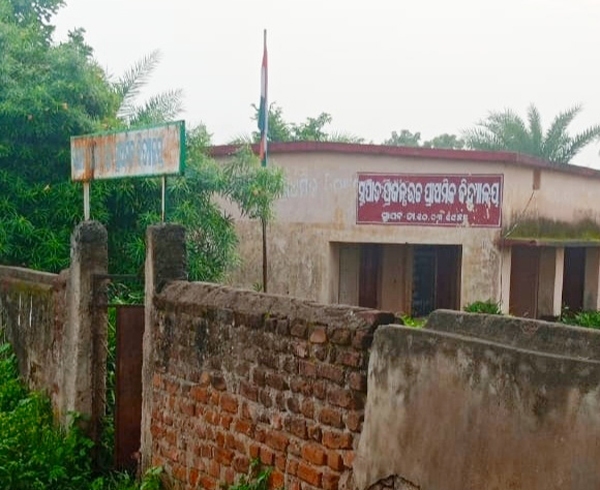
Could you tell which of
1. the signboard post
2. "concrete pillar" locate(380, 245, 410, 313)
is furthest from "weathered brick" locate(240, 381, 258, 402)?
"concrete pillar" locate(380, 245, 410, 313)

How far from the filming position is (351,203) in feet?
43.2

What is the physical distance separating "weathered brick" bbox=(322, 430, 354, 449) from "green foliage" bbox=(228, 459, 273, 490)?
0.55 m

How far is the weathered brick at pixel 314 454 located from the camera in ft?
13.0

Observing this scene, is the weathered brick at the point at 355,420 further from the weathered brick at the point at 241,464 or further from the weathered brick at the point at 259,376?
the weathered brick at the point at 241,464

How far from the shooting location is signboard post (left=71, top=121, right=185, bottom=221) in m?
5.87

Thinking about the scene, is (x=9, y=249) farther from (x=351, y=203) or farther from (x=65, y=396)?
(x=351, y=203)

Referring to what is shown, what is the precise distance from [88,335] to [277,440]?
2.49m

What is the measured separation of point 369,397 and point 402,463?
1.16ft

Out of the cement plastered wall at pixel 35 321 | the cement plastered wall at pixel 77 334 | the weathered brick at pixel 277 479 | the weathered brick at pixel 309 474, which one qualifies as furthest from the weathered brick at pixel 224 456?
the cement plastered wall at pixel 35 321

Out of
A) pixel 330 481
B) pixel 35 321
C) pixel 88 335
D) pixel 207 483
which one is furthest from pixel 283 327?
→ pixel 35 321

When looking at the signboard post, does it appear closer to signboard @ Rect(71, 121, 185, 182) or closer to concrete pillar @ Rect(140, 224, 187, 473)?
signboard @ Rect(71, 121, 185, 182)

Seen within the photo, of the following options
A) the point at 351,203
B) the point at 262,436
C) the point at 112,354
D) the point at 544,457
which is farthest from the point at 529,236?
the point at 544,457

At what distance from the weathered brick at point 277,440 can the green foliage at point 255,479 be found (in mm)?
135

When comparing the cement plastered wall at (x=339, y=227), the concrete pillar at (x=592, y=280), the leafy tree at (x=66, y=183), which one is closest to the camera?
the leafy tree at (x=66, y=183)
